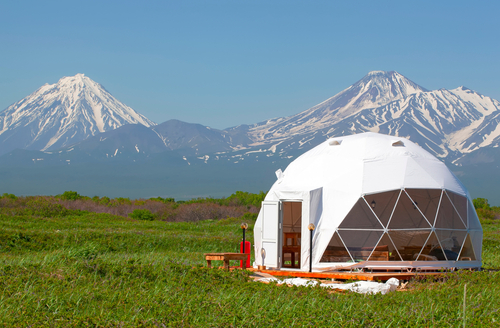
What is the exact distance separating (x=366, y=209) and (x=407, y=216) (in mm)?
1273

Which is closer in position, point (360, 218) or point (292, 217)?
point (360, 218)

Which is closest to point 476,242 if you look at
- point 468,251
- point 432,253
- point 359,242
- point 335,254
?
point 468,251

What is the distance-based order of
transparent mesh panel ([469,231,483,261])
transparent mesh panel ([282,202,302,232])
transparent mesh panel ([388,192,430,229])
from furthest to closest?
transparent mesh panel ([282,202,302,232]), transparent mesh panel ([388,192,430,229]), transparent mesh panel ([469,231,483,261])

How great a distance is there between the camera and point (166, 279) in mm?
9883

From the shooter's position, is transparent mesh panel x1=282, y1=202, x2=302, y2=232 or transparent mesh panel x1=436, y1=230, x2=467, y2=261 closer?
transparent mesh panel x1=436, y1=230, x2=467, y2=261

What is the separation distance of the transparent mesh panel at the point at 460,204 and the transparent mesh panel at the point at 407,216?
39.6 inches

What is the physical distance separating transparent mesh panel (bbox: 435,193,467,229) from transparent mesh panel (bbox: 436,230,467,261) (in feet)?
1.03

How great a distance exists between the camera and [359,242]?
14.3 metres

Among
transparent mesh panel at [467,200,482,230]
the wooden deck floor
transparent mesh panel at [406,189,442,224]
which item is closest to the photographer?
the wooden deck floor

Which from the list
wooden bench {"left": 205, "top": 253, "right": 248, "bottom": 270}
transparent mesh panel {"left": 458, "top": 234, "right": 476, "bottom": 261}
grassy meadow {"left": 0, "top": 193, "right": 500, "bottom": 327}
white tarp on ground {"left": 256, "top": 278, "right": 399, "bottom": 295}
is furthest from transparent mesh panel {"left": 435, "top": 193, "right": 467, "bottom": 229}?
wooden bench {"left": 205, "top": 253, "right": 248, "bottom": 270}

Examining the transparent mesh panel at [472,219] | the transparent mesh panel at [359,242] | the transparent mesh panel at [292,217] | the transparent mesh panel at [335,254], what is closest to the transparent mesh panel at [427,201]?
the transparent mesh panel at [472,219]

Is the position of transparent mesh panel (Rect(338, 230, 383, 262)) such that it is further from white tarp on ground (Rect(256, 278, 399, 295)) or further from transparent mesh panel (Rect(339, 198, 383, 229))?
white tarp on ground (Rect(256, 278, 399, 295))

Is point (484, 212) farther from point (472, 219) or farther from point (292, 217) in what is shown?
point (472, 219)

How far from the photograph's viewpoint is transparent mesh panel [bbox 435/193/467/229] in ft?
47.6
